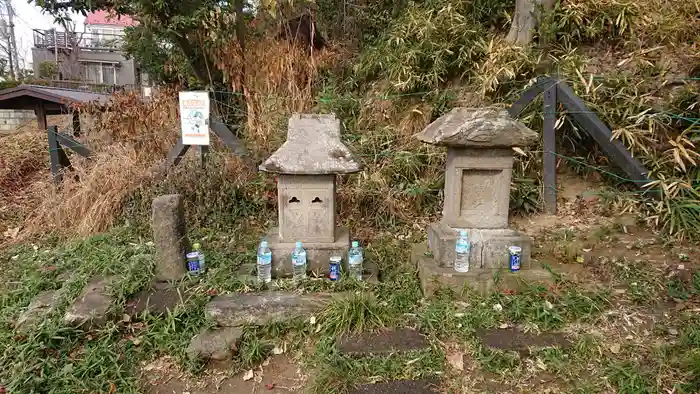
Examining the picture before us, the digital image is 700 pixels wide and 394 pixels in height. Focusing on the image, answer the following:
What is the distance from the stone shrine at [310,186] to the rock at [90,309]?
1.19 meters

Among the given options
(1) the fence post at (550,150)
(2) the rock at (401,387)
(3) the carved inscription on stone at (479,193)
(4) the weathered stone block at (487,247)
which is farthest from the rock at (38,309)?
(1) the fence post at (550,150)

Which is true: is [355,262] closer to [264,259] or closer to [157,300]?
[264,259]

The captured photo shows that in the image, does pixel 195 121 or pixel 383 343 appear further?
pixel 195 121

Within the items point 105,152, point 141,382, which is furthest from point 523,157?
→ point 105,152

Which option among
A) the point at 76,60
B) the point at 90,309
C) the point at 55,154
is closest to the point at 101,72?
the point at 76,60

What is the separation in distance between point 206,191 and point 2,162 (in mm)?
4041

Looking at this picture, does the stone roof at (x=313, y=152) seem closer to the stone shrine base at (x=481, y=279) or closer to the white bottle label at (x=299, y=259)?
the white bottle label at (x=299, y=259)

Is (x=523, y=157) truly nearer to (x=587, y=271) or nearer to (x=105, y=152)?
(x=587, y=271)

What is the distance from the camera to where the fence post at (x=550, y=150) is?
450 cm

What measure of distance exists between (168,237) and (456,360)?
2317mm

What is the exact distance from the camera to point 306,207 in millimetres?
3098

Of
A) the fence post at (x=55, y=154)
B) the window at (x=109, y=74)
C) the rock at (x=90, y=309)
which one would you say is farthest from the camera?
the window at (x=109, y=74)

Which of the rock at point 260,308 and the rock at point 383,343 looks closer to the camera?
the rock at point 383,343

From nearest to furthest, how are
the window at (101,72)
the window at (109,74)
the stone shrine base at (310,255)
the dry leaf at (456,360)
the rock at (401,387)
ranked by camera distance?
the rock at (401,387) → the dry leaf at (456,360) → the stone shrine base at (310,255) → the window at (101,72) → the window at (109,74)
